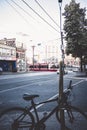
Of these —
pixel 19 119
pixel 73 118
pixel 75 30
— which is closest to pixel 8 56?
pixel 75 30

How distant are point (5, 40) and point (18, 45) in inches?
188

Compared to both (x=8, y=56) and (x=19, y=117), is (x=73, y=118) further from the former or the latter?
(x=8, y=56)

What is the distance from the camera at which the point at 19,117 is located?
537 cm

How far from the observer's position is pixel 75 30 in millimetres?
49469

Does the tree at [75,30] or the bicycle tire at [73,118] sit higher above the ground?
the tree at [75,30]

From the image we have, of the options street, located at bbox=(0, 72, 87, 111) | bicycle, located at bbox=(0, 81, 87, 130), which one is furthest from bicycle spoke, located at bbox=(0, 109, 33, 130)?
street, located at bbox=(0, 72, 87, 111)

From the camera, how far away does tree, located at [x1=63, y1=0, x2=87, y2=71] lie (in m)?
49.1

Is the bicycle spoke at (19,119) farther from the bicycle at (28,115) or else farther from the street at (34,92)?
the street at (34,92)

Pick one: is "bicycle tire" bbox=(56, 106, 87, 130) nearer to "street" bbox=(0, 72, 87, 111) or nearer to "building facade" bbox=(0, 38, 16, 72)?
"street" bbox=(0, 72, 87, 111)

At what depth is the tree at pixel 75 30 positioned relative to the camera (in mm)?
49125

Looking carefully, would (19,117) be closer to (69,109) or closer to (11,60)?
(69,109)

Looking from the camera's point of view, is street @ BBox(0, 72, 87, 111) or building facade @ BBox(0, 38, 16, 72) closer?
street @ BBox(0, 72, 87, 111)

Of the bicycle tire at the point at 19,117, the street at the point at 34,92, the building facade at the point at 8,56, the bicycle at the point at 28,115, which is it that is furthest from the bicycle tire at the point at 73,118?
the building facade at the point at 8,56

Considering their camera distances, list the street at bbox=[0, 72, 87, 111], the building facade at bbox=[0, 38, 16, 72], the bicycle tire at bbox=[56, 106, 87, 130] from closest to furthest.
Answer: the bicycle tire at bbox=[56, 106, 87, 130]
the street at bbox=[0, 72, 87, 111]
the building facade at bbox=[0, 38, 16, 72]
